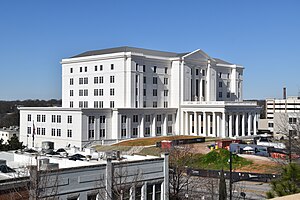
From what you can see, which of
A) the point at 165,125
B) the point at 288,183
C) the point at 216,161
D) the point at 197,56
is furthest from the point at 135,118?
the point at 288,183

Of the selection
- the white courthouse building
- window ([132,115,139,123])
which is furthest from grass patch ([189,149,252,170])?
window ([132,115,139,123])

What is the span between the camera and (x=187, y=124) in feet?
332

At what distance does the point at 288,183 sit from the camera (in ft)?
77.2

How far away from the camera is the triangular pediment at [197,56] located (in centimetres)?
10450

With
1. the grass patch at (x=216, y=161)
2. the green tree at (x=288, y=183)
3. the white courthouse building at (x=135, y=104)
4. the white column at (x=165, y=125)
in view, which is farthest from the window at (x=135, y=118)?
the green tree at (x=288, y=183)

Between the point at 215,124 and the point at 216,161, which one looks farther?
the point at 215,124

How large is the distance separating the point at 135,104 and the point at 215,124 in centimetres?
1878

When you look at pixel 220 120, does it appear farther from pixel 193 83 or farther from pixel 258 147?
pixel 258 147

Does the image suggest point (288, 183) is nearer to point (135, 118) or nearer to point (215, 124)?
point (135, 118)

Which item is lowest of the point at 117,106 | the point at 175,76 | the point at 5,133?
the point at 5,133

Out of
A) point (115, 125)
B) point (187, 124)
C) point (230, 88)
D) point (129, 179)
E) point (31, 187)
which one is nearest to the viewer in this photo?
point (31, 187)

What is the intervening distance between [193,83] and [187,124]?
1142 centimetres

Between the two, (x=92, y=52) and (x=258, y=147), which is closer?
(x=258, y=147)

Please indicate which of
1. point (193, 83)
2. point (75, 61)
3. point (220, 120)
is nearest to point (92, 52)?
point (75, 61)
